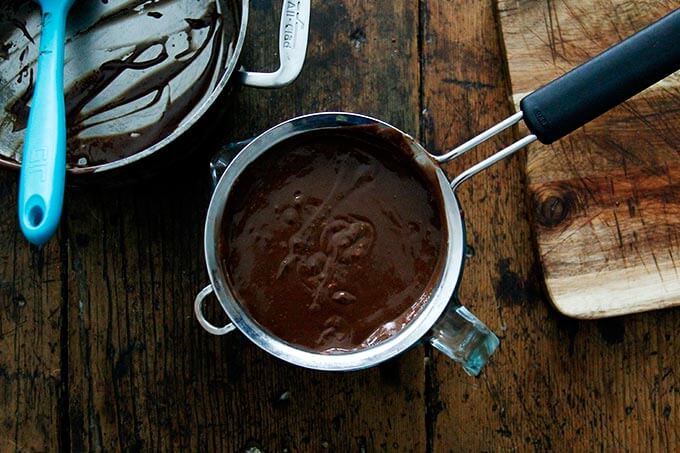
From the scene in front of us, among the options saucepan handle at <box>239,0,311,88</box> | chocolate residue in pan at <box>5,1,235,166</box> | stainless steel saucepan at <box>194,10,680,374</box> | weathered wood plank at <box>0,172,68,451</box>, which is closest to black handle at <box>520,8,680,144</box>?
stainless steel saucepan at <box>194,10,680,374</box>

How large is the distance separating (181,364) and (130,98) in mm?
304

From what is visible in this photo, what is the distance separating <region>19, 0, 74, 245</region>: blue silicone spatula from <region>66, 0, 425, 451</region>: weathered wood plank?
0.58ft

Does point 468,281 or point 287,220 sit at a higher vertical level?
point 287,220

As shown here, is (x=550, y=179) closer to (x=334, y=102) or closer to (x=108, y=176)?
(x=334, y=102)

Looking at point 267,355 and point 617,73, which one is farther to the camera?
point 267,355

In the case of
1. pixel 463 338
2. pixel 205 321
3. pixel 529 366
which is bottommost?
pixel 529 366

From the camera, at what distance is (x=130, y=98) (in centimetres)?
84

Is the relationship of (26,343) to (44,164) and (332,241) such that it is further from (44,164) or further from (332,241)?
(332,241)

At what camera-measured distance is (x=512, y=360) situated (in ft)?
2.94

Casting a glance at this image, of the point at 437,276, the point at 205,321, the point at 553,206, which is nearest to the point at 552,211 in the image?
the point at 553,206

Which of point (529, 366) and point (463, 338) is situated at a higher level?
point (463, 338)

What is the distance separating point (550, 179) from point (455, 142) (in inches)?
4.6

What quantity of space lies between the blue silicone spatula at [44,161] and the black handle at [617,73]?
46 centimetres

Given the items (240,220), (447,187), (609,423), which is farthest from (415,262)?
(609,423)
